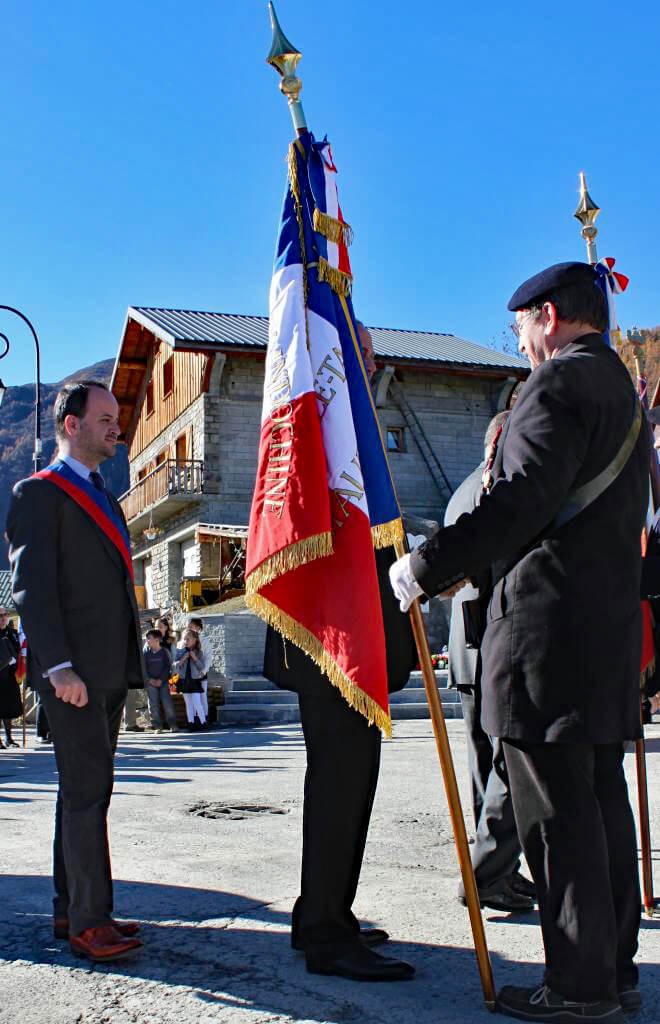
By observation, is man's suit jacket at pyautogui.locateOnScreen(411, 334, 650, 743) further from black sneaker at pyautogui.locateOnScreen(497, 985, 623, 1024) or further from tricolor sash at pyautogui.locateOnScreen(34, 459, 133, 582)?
tricolor sash at pyautogui.locateOnScreen(34, 459, 133, 582)

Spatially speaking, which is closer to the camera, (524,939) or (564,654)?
(564,654)

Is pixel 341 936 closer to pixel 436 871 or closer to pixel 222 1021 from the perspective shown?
pixel 222 1021

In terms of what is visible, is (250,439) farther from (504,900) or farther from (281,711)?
(504,900)

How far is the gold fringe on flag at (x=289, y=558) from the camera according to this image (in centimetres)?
320

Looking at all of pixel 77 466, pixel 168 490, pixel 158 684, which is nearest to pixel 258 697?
pixel 158 684

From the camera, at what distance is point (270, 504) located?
335 centimetres

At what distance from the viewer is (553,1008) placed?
251cm

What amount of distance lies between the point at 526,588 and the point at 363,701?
2.20 feet

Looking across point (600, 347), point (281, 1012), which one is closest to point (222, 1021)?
point (281, 1012)

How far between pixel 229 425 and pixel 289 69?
83.6 feet

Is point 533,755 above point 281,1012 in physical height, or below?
above

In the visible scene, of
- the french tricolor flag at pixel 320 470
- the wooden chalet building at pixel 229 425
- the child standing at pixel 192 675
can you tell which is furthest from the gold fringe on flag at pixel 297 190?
the wooden chalet building at pixel 229 425

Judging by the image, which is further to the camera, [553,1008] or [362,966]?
[362,966]

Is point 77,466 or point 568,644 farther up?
point 77,466
